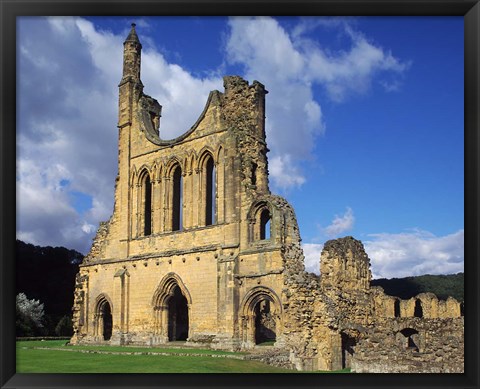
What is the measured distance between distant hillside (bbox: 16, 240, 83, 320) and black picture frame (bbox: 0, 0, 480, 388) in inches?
1444

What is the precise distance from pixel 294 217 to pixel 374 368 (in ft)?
20.7

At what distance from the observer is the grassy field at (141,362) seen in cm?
1722

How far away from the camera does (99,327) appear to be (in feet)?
98.3

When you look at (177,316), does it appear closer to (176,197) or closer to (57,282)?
(176,197)

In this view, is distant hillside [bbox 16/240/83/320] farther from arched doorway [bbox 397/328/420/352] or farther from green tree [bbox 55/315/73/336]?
arched doorway [bbox 397/328/420/352]

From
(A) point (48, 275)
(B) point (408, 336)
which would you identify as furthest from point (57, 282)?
(B) point (408, 336)

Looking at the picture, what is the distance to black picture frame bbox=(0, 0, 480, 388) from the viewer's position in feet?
34.1

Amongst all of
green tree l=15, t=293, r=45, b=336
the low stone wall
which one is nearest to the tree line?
green tree l=15, t=293, r=45, b=336

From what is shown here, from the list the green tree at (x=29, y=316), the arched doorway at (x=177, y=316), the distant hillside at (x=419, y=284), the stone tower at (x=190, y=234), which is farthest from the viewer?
the distant hillside at (x=419, y=284)
